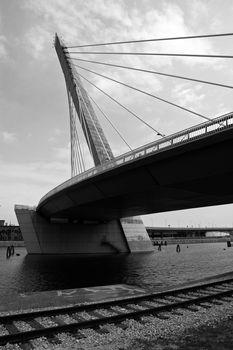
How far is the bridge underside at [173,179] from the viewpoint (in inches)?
926

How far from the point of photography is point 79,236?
2886 inches

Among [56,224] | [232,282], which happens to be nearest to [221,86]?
[232,282]

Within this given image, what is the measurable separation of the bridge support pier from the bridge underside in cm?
2435

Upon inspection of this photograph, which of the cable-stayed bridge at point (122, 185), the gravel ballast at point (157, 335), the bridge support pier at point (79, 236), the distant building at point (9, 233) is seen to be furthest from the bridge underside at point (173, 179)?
the distant building at point (9, 233)

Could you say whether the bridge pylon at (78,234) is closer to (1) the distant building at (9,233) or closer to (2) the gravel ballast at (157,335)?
(2) the gravel ballast at (157,335)

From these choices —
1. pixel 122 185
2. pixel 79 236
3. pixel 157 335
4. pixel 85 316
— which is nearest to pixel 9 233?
pixel 79 236

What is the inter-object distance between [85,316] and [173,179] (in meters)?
17.4

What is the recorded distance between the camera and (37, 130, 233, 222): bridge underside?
23531mm

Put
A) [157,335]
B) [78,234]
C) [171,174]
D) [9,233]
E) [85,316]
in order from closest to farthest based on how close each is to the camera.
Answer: [157,335], [85,316], [171,174], [78,234], [9,233]

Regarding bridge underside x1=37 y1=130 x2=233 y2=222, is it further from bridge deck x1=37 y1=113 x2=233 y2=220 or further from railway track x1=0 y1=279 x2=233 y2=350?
railway track x1=0 y1=279 x2=233 y2=350

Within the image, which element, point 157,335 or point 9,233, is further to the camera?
point 9,233

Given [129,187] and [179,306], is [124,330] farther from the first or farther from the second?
[129,187]

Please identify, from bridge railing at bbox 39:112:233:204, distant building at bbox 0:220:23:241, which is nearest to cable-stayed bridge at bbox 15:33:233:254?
bridge railing at bbox 39:112:233:204

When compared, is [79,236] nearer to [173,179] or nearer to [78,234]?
[78,234]
